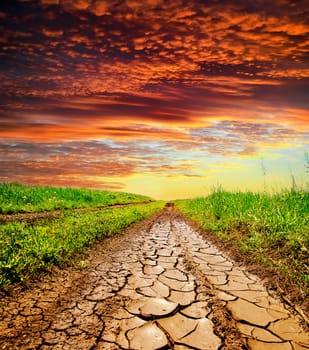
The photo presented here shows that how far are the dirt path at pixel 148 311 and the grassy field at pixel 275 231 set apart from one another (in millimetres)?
510

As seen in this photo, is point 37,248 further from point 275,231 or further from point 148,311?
point 275,231

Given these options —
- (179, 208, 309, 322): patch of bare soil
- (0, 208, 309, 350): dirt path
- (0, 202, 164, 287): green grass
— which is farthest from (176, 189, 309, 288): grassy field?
(0, 202, 164, 287): green grass

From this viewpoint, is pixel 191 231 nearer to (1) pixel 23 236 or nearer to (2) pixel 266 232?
(2) pixel 266 232

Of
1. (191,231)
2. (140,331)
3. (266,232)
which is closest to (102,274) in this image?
(140,331)

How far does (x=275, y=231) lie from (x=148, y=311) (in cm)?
317

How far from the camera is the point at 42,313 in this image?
9.09 ft

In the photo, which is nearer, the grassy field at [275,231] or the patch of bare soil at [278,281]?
the patch of bare soil at [278,281]

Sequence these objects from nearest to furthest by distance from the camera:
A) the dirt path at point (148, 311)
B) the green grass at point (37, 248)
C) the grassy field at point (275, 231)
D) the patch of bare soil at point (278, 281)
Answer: the dirt path at point (148, 311) → the patch of bare soil at point (278, 281) → the green grass at point (37, 248) → the grassy field at point (275, 231)

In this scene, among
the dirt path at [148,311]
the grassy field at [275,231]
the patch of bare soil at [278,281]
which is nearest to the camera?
the dirt path at [148,311]

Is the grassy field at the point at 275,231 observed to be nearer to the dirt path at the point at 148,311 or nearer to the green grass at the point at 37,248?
the dirt path at the point at 148,311

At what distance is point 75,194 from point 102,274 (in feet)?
47.1

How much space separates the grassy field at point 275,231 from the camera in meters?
4.04

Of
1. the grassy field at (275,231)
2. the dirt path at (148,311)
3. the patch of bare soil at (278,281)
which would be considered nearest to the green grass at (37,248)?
the dirt path at (148,311)

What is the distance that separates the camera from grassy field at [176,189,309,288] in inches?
159
